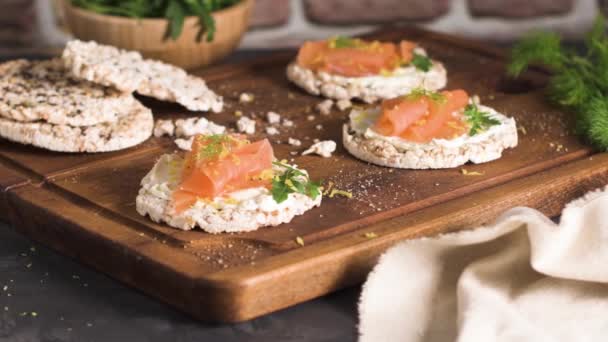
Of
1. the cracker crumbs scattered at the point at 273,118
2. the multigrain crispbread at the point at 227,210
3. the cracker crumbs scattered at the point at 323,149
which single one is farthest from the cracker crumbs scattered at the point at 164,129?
the multigrain crispbread at the point at 227,210

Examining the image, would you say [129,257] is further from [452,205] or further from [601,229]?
[601,229]

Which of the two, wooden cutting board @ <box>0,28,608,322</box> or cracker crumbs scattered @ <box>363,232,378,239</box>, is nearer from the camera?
wooden cutting board @ <box>0,28,608,322</box>

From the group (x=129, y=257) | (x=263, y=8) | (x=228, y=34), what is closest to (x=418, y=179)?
(x=129, y=257)

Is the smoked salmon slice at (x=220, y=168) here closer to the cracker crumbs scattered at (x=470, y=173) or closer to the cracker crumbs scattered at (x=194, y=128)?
the cracker crumbs scattered at (x=194, y=128)

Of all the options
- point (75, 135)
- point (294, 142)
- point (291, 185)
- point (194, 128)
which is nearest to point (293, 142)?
point (294, 142)

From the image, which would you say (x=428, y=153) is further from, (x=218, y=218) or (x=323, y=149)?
(x=218, y=218)

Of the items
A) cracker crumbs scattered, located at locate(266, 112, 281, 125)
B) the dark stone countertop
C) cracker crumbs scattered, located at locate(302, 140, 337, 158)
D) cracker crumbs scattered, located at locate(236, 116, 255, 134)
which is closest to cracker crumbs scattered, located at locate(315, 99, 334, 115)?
cracker crumbs scattered, located at locate(266, 112, 281, 125)

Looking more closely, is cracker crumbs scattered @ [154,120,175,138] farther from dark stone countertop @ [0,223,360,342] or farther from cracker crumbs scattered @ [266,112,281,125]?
dark stone countertop @ [0,223,360,342]
